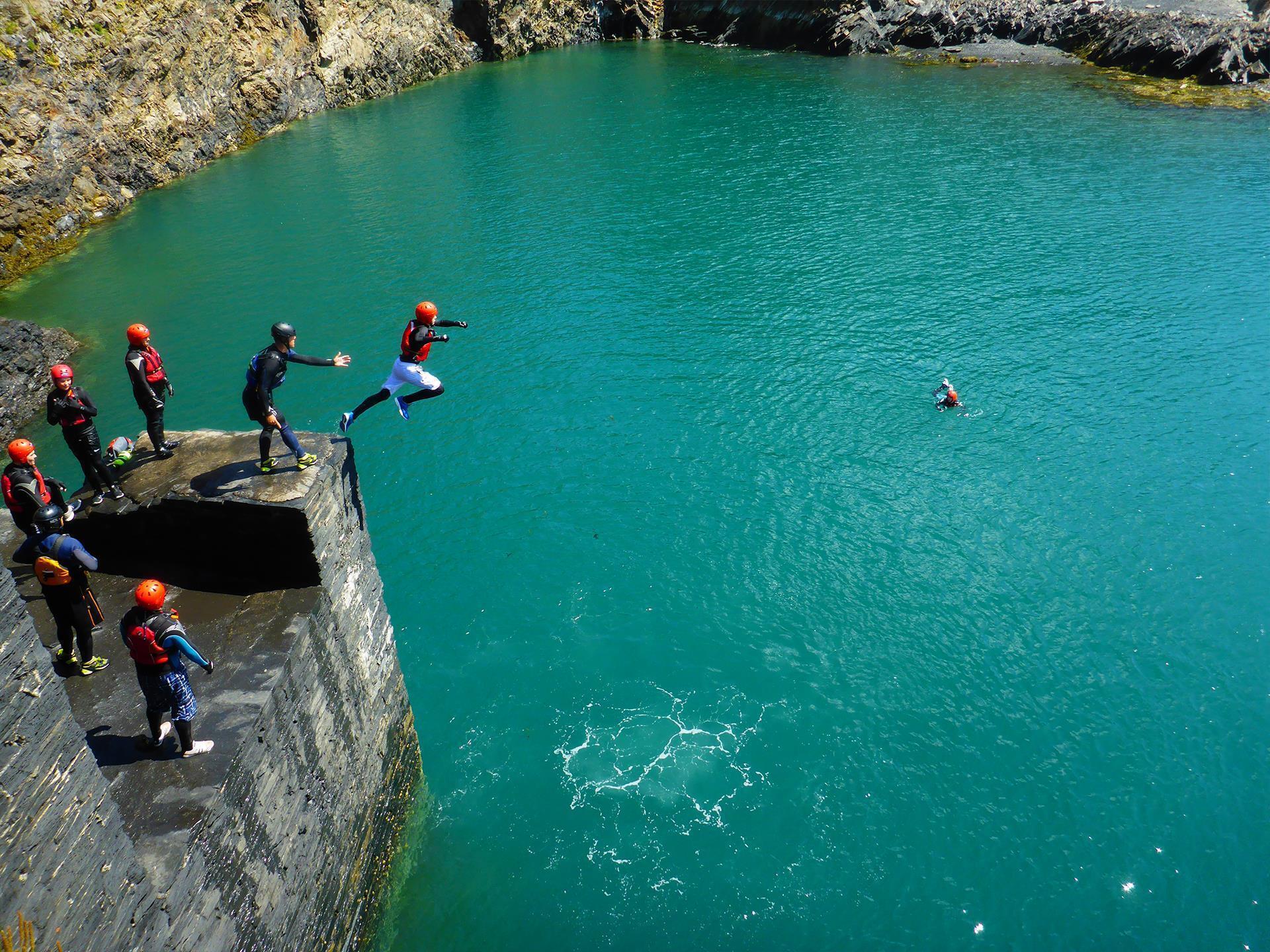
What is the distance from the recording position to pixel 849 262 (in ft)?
120

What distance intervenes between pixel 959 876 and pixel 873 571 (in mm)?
7686

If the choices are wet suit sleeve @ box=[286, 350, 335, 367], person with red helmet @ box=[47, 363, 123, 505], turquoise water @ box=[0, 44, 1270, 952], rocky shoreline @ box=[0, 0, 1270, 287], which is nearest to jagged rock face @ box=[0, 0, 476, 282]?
rocky shoreline @ box=[0, 0, 1270, 287]

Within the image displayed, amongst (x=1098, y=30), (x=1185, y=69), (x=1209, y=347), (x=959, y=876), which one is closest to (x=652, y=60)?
(x=1098, y=30)

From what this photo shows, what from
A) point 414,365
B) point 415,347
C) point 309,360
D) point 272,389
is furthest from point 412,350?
point 272,389

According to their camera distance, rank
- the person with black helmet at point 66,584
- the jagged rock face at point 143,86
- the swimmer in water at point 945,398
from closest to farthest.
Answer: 1. the person with black helmet at point 66,584
2. the swimmer in water at point 945,398
3. the jagged rock face at point 143,86

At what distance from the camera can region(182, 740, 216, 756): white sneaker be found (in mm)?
10664

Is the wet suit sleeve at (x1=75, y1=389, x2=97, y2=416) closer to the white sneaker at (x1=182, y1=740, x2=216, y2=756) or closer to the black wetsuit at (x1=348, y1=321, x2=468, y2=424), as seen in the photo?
the black wetsuit at (x1=348, y1=321, x2=468, y2=424)

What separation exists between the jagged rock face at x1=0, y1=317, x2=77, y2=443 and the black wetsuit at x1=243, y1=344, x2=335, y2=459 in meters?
19.1

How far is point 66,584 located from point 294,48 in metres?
63.5

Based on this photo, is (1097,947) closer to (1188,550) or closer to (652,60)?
(1188,550)

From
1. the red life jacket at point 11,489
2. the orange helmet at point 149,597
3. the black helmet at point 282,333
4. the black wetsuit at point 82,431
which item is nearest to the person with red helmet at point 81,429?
the black wetsuit at point 82,431

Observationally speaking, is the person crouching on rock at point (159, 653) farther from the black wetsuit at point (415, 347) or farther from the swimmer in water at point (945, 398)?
the swimmer in water at point (945, 398)

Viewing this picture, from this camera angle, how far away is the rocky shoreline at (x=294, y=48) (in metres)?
41.0

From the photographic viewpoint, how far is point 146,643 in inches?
396
